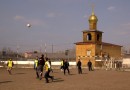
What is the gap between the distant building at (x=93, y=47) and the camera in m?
60.5

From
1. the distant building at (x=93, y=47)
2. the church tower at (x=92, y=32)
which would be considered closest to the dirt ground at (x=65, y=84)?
the distant building at (x=93, y=47)

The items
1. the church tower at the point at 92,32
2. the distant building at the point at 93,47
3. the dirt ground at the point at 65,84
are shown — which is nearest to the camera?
the dirt ground at the point at 65,84

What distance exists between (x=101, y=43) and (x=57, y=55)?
3597 centimetres

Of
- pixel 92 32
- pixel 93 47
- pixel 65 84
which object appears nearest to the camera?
pixel 65 84

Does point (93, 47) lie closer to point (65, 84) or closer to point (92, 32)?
point (92, 32)

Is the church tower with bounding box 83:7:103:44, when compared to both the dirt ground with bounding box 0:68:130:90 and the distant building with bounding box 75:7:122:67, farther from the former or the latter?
the dirt ground with bounding box 0:68:130:90

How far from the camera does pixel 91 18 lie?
6675 centimetres

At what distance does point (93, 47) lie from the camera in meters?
61.7

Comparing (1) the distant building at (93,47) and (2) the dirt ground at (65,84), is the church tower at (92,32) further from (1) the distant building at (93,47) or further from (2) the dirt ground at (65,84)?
(2) the dirt ground at (65,84)

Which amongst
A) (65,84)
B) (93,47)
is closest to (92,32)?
(93,47)

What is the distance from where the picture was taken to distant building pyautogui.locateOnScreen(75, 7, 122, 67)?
60.5m

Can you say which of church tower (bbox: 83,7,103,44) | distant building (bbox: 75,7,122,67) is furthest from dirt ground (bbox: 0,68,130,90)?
church tower (bbox: 83,7,103,44)

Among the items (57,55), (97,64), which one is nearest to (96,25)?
(97,64)

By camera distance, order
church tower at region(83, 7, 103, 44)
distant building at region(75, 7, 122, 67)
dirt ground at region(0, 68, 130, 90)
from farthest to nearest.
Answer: church tower at region(83, 7, 103, 44)
distant building at region(75, 7, 122, 67)
dirt ground at region(0, 68, 130, 90)
